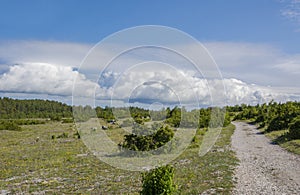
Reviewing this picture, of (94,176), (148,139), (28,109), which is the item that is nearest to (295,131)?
(148,139)

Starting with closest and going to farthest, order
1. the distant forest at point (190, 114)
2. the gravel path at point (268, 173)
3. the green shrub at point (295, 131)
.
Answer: the gravel path at point (268, 173)
the distant forest at point (190, 114)
the green shrub at point (295, 131)

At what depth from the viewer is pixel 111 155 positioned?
32.1m

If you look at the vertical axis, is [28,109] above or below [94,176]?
above

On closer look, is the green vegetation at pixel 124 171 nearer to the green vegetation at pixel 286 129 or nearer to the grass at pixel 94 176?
the grass at pixel 94 176

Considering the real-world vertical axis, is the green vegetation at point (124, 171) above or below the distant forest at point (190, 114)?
below

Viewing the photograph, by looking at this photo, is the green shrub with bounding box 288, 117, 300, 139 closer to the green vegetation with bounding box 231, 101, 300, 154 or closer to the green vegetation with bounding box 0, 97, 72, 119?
the green vegetation with bounding box 231, 101, 300, 154

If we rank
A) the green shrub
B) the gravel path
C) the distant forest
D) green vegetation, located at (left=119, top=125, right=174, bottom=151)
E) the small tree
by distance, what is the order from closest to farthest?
the small tree
the gravel path
the distant forest
green vegetation, located at (left=119, top=125, right=174, bottom=151)
the green shrub

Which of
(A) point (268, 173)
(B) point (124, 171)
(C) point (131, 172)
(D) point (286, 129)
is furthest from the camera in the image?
(D) point (286, 129)

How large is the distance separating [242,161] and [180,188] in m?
11.0

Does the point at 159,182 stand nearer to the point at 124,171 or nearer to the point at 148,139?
the point at 124,171

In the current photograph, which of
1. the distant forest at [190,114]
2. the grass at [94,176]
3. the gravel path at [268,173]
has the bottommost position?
the grass at [94,176]

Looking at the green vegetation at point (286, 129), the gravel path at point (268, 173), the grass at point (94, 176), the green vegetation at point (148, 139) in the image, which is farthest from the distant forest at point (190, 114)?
the gravel path at point (268, 173)

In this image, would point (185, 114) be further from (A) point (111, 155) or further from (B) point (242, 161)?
(A) point (111, 155)

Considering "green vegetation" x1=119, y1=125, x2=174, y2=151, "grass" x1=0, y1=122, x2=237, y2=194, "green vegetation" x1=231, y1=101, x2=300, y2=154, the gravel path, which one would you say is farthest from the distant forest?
the gravel path
